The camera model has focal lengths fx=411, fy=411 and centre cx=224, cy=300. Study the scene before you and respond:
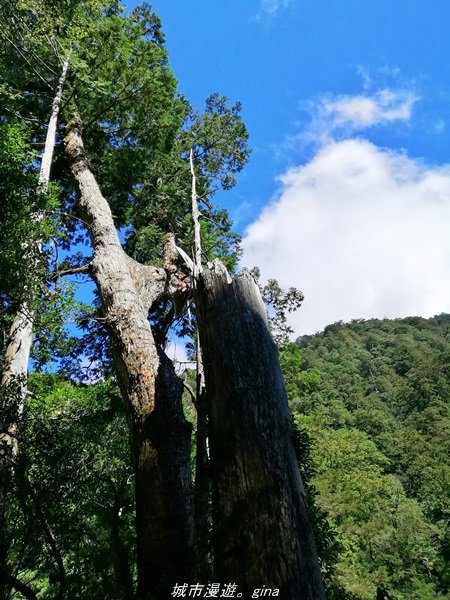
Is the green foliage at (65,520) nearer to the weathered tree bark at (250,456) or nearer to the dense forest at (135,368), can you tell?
the dense forest at (135,368)

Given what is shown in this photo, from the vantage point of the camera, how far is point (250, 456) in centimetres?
263

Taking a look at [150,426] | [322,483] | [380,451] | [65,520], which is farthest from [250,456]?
[380,451]

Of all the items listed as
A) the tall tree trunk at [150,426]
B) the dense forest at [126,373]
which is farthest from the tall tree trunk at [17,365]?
the tall tree trunk at [150,426]

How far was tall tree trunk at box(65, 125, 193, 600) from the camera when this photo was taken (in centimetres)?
329

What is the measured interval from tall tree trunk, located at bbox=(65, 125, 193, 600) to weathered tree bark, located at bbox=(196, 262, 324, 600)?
105 cm

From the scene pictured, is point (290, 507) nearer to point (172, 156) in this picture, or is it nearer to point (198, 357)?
point (198, 357)

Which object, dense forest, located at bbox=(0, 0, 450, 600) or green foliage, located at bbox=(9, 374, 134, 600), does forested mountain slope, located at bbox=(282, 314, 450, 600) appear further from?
green foliage, located at bbox=(9, 374, 134, 600)

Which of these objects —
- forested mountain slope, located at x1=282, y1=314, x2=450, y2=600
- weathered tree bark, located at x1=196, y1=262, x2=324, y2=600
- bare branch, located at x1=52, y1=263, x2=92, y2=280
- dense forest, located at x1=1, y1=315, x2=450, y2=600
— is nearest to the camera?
weathered tree bark, located at x1=196, y1=262, x2=324, y2=600

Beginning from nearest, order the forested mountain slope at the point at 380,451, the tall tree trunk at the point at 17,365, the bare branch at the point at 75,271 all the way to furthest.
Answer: the tall tree trunk at the point at 17,365 < the bare branch at the point at 75,271 < the forested mountain slope at the point at 380,451

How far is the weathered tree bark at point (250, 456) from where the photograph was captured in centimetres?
225

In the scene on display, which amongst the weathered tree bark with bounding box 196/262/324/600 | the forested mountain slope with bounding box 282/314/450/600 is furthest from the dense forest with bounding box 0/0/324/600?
the forested mountain slope with bounding box 282/314/450/600

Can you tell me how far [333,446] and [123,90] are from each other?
24.8 meters

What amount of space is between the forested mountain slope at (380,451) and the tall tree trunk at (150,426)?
130cm

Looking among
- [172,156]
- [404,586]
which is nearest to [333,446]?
[404,586]
